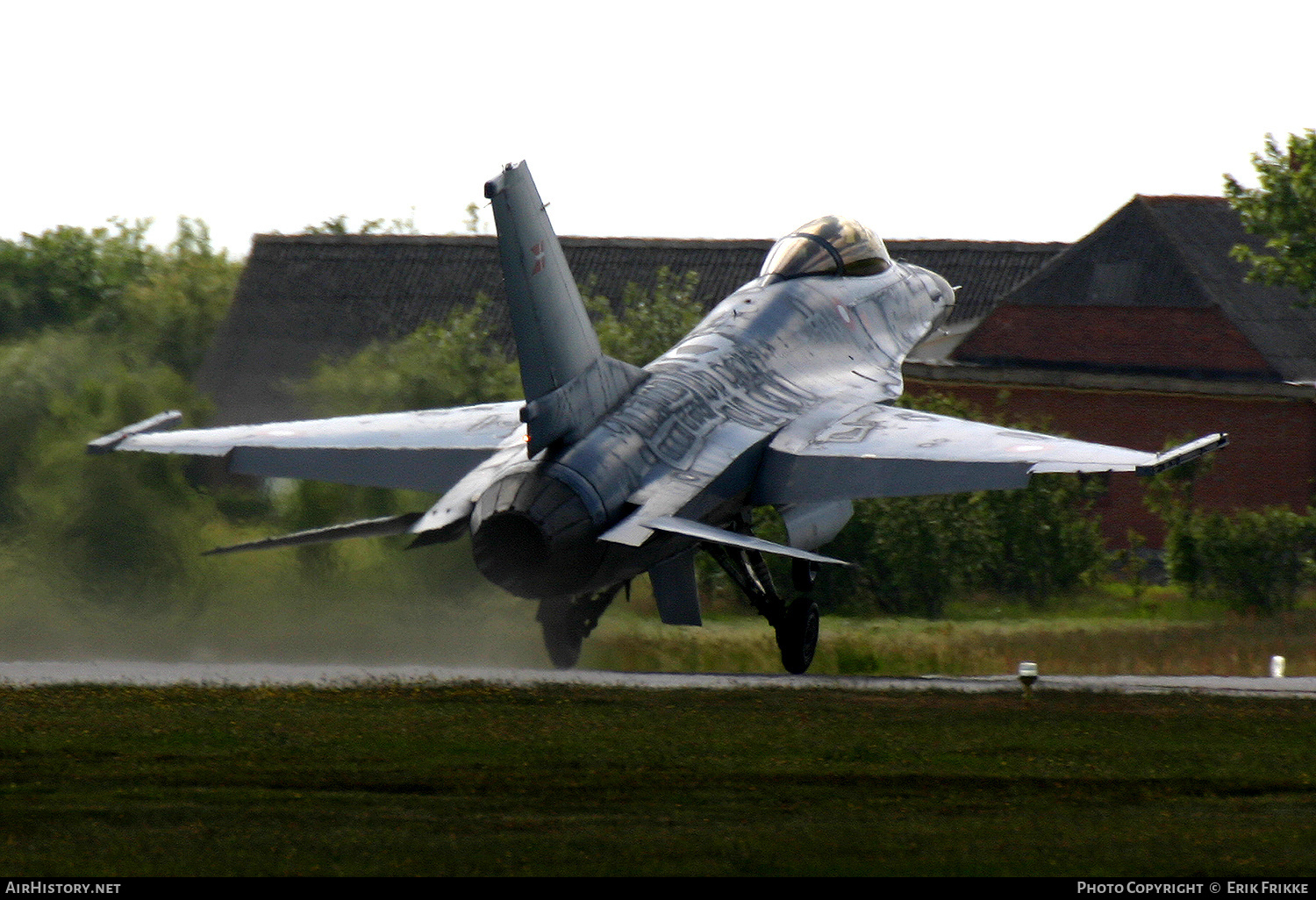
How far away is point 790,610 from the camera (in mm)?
22781

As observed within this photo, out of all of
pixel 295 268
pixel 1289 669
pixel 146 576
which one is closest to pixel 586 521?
pixel 146 576

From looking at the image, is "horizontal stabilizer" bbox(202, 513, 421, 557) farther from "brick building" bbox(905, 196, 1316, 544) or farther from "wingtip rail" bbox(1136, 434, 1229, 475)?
"brick building" bbox(905, 196, 1316, 544)

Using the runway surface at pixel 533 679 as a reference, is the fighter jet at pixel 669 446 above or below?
above

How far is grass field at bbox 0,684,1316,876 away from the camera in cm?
1101

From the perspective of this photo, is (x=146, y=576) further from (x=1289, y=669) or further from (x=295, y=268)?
(x=295, y=268)

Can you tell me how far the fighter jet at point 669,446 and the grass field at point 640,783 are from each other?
166cm

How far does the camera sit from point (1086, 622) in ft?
94.9

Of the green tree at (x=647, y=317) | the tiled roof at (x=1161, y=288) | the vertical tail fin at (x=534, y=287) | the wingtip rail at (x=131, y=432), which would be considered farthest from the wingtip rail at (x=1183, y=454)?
the tiled roof at (x=1161, y=288)

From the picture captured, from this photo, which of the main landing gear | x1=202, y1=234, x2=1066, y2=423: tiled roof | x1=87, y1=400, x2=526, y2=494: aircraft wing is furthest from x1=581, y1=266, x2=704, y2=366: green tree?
x1=87, y1=400, x2=526, y2=494: aircraft wing

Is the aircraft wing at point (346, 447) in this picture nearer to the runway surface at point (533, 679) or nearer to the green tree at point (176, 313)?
the runway surface at point (533, 679)

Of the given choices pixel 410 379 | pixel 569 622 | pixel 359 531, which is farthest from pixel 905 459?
pixel 410 379

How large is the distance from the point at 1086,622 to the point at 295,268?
61.3 ft

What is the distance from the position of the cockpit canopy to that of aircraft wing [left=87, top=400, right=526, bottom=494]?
4713 millimetres

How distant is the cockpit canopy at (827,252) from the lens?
993 inches
